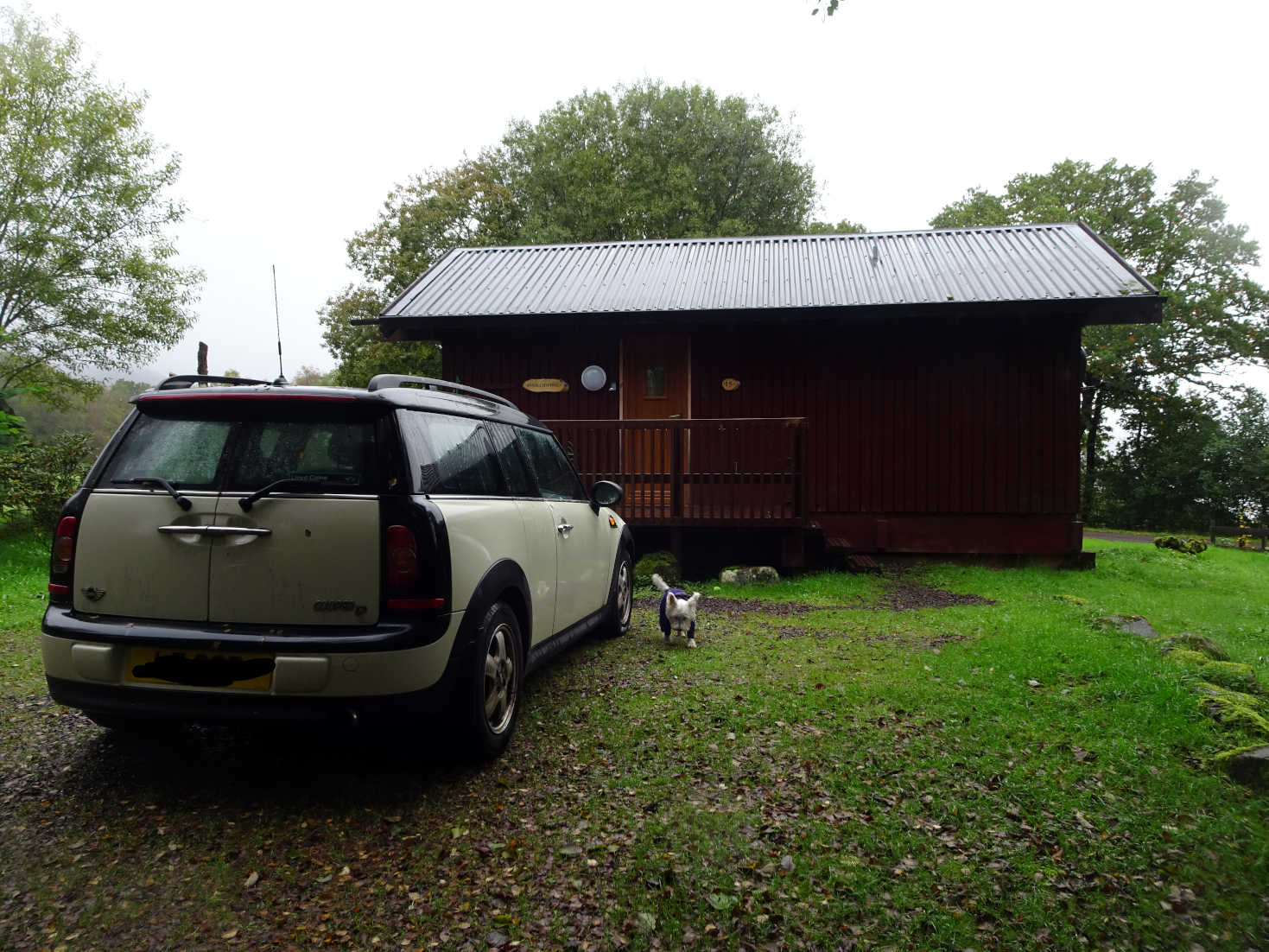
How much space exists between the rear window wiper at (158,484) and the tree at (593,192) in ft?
75.6

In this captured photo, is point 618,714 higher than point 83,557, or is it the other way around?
point 83,557

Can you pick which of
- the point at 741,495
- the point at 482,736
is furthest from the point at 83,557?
the point at 741,495

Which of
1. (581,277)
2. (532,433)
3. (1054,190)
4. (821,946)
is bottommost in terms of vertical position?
(821,946)

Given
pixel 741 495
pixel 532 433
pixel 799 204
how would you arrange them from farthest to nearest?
pixel 799 204 → pixel 741 495 → pixel 532 433

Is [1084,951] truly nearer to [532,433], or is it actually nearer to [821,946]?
[821,946]

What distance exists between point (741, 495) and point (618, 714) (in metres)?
5.24

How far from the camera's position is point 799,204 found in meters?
29.8

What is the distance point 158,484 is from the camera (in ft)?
9.29

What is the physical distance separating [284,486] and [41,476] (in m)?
9.18

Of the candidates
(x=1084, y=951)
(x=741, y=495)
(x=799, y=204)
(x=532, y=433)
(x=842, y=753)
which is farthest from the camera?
(x=799, y=204)

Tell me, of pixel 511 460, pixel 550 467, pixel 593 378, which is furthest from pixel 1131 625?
pixel 593 378

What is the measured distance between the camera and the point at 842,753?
11.2 feet

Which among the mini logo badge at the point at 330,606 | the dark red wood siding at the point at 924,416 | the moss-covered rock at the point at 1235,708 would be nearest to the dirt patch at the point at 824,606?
the dark red wood siding at the point at 924,416

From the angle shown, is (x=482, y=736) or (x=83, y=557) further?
(x=482, y=736)
